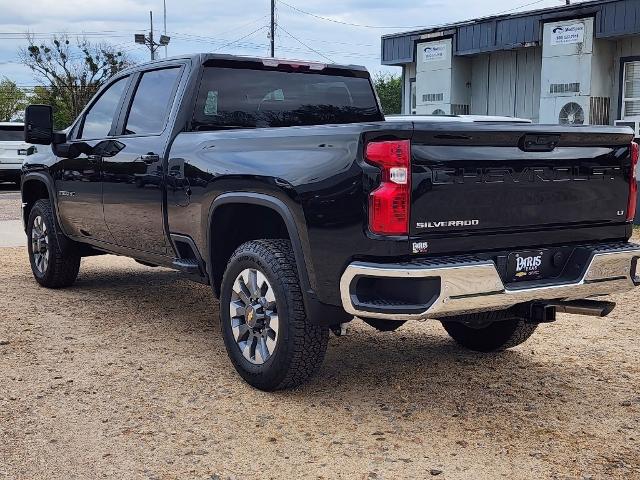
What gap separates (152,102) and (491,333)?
9.36 ft

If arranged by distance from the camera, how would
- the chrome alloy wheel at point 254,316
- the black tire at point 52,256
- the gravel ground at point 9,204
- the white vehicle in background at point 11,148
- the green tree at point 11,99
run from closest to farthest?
the chrome alloy wheel at point 254,316, the black tire at point 52,256, the gravel ground at point 9,204, the white vehicle in background at point 11,148, the green tree at point 11,99

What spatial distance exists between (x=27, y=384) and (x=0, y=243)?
23.4 ft

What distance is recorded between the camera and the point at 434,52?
2030 centimetres

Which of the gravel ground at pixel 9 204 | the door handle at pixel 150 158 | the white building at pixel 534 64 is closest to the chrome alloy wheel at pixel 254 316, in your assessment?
the door handle at pixel 150 158

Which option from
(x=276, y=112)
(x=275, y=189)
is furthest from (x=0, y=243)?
(x=275, y=189)

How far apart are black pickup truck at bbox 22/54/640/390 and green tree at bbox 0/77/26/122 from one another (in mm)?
80146

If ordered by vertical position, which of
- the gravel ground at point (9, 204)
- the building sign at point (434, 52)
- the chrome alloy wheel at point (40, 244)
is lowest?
the gravel ground at point (9, 204)

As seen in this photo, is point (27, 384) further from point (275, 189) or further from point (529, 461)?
point (529, 461)

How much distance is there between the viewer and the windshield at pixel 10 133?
20.9 m

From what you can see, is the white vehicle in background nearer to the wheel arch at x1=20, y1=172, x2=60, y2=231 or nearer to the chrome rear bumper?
the wheel arch at x1=20, y1=172, x2=60, y2=231

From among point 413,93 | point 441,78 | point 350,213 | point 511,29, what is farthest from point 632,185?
point 413,93

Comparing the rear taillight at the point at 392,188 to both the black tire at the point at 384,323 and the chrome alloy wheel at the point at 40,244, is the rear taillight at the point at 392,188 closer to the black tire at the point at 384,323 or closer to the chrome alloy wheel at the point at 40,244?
the black tire at the point at 384,323

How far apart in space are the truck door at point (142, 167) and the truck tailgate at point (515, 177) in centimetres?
220

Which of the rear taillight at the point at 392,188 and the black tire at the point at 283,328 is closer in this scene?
the rear taillight at the point at 392,188
